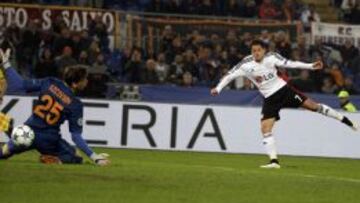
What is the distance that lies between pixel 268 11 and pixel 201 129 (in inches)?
369

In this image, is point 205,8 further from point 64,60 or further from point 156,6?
point 64,60

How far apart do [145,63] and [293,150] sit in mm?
5335

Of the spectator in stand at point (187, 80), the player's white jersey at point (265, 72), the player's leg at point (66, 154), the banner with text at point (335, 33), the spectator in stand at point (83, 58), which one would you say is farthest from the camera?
the banner with text at point (335, 33)

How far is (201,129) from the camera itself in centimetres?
2202

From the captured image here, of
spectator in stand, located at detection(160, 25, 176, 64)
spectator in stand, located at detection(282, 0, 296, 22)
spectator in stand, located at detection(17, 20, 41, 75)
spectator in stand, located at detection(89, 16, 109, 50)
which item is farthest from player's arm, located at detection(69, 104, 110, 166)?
spectator in stand, located at detection(282, 0, 296, 22)

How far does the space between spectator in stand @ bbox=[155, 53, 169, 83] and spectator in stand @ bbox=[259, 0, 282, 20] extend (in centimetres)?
520

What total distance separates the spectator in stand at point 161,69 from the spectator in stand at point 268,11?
17.1ft

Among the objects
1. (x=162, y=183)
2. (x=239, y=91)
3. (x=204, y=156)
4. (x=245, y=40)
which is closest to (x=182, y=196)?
(x=162, y=183)

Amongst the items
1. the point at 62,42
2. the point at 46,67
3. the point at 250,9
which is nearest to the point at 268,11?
the point at 250,9

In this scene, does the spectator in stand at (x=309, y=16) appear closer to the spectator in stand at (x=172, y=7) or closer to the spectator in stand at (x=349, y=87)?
the spectator in stand at (x=349, y=87)

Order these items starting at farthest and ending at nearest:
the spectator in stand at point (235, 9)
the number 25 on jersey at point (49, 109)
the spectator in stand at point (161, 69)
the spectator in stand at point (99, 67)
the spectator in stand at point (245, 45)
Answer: the spectator in stand at point (235, 9) → the spectator in stand at point (245, 45) → the spectator in stand at point (161, 69) → the spectator in stand at point (99, 67) → the number 25 on jersey at point (49, 109)

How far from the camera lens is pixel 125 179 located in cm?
1256

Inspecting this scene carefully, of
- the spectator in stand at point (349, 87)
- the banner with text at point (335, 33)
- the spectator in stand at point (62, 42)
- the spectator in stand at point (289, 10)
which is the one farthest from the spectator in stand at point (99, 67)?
the spectator in stand at point (289, 10)

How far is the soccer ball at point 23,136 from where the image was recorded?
1381cm
